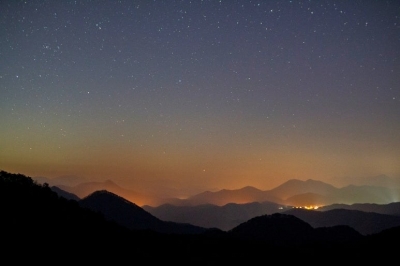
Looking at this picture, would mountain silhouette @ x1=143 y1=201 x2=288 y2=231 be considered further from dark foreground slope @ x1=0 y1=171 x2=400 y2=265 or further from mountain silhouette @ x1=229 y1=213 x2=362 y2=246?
dark foreground slope @ x1=0 y1=171 x2=400 y2=265

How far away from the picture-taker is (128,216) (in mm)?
88250

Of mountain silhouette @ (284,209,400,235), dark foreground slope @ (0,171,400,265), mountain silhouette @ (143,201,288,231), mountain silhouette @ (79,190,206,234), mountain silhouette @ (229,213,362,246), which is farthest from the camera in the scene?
mountain silhouette @ (143,201,288,231)

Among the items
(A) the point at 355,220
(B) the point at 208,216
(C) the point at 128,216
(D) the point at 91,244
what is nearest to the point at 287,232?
(C) the point at 128,216

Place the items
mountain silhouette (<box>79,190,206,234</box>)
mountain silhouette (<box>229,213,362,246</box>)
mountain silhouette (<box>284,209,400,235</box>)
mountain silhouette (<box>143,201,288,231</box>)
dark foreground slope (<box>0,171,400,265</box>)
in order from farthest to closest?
1. mountain silhouette (<box>143,201,288,231</box>)
2. mountain silhouette (<box>284,209,400,235</box>)
3. mountain silhouette (<box>79,190,206,234</box>)
4. mountain silhouette (<box>229,213,362,246</box>)
5. dark foreground slope (<box>0,171,400,265</box>)

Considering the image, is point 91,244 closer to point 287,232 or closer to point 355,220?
point 287,232

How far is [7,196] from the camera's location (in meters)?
21.3

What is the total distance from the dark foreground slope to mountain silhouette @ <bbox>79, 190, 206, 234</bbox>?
183 ft

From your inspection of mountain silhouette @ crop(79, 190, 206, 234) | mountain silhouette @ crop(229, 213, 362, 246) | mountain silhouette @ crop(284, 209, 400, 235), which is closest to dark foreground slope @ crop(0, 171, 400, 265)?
mountain silhouette @ crop(229, 213, 362, 246)

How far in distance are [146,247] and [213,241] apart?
34.2ft

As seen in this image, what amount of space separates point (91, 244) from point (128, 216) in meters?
72.9

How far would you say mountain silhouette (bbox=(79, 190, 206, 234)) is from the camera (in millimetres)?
83125

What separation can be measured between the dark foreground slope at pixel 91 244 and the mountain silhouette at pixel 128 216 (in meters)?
55.9

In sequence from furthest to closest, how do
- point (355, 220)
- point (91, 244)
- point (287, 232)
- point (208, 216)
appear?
point (208, 216) < point (355, 220) < point (287, 232) < point (91, 244)

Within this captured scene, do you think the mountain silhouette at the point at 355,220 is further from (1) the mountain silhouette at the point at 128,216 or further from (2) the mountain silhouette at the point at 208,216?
(1) the mountain silhouette at the point at 128,216
